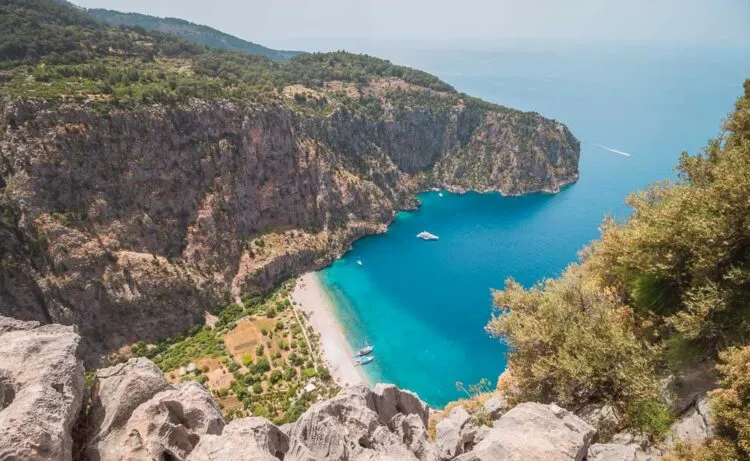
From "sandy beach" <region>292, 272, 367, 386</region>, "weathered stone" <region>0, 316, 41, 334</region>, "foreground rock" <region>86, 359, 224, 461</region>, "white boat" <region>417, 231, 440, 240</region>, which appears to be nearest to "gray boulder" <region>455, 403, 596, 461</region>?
"foreground rock" <region>86, 359, 224, 461</region>

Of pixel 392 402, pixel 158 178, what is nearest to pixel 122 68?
pixel 158 178

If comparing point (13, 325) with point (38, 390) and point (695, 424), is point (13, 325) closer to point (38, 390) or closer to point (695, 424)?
point (38, 390)

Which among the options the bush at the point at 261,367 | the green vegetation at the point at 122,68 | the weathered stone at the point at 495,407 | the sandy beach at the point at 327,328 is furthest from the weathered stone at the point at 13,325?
the green vegetation at the point at 122,68

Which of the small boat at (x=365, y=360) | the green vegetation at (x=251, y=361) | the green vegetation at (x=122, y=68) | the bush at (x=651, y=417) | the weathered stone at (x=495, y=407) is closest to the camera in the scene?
the bush at (x=651, y=417)

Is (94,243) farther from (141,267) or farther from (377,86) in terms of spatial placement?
(377,86)

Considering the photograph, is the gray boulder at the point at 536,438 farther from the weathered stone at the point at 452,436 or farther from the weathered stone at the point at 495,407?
the weathered stone at the point at 495,407

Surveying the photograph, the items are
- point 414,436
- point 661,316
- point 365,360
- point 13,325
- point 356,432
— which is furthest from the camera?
point 365,360
